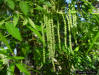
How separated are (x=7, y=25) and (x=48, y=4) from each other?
296 millimetres

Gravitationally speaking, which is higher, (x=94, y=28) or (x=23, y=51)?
(x=94, y=28)

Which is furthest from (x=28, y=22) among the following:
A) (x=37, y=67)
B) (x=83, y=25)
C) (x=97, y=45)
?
(x=37, y=67)

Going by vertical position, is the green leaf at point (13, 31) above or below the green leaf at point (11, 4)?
below

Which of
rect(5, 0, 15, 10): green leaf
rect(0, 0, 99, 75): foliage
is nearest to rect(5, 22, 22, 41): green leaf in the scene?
rect(0, 0, 99, 75): foliage

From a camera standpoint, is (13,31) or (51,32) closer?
(13,31)

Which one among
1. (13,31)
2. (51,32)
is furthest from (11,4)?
(51,32)

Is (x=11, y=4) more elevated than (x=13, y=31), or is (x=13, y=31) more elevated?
(x=11, y=4)

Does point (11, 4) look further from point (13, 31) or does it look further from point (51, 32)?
point (51, 32)

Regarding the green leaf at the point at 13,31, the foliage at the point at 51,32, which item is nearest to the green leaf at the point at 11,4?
the foliage at the point at 51,32

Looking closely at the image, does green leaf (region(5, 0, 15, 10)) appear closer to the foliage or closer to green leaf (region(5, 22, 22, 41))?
the foliage

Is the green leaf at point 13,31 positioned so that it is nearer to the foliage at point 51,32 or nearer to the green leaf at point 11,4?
the foliage at point 51,32

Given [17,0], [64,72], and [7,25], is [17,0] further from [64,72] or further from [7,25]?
[64,72]

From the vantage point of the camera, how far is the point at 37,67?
171 cm

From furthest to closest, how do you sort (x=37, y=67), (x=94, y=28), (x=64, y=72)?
(x=37, y=67), (x=64, y=72), (x=94, y=28)
